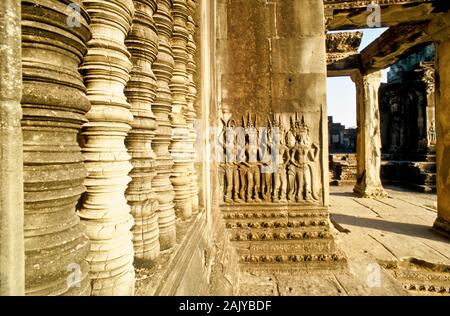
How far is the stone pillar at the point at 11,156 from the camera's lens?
69 cm

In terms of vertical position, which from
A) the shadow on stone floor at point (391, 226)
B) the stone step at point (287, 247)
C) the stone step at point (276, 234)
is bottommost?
the shadow on stone floor at point (391, 226)

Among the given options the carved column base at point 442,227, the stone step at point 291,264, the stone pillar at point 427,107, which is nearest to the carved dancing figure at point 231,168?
the stone step at point 291,264

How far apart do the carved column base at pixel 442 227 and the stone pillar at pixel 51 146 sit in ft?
19.4

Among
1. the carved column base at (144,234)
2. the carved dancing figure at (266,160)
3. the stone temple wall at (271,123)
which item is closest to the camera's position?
the carved column base at (144,234)

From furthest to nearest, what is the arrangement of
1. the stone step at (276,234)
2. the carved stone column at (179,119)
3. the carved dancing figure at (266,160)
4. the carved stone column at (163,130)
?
the carved dancing figure at (266,160) < the stone step at (276,234) < the carved stone column at (179,119) < the carved stone column at (163,130)

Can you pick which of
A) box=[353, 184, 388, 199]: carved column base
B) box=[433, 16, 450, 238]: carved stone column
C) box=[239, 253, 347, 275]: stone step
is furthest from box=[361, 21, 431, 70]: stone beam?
box=[239, 253, 347, 275]: stone step

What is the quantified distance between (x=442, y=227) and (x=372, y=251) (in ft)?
6.31

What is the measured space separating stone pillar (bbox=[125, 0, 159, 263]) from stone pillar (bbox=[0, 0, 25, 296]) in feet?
2.59

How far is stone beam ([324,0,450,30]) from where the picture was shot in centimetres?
452

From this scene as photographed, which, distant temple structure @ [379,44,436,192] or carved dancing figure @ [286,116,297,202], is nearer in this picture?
carved dancing figure @ [286,116,297,202]

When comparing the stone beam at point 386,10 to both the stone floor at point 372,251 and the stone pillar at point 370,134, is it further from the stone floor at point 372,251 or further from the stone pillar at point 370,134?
the stone floor at point 372,251

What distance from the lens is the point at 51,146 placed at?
0.85 m

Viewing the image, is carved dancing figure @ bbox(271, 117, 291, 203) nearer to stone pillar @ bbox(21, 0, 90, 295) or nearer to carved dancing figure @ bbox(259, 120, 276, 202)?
carved dancing figure @ bbox(259, 120, 276, 202)
